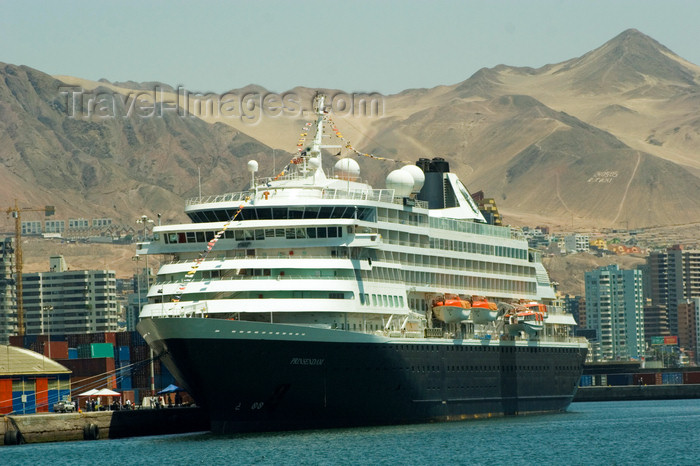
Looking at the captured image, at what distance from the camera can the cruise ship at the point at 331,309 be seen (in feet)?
201

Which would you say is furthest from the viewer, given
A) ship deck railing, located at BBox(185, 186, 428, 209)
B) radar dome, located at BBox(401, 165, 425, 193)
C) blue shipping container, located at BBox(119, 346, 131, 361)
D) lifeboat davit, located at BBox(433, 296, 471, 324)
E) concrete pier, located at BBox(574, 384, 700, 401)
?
concrete pier, located at BBox(574, 384, 700, 401)

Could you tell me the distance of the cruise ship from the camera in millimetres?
61359

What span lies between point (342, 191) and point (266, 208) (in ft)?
→ 15.8

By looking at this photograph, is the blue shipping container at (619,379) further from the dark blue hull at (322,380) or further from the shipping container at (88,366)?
the dark blue hull at (322,380)

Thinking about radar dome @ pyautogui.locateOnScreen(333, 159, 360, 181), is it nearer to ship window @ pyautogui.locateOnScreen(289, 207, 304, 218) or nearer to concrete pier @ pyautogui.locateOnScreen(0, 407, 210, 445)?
ship window @ pyautogui.locateOnScreen(289, 207, 304, 218)

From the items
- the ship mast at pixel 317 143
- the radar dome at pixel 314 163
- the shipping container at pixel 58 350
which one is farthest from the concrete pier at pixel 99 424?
the shipping container at pixel 58 350

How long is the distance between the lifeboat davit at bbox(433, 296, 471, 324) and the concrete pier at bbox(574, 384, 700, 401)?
77.2 metres

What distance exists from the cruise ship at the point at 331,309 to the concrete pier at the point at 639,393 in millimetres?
70424

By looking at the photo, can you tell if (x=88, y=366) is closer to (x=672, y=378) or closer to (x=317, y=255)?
(x=317, y=255)

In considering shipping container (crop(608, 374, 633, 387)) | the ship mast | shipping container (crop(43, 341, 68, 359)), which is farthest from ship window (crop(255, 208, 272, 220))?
shipping container (crop(608, 374, 633, 387))

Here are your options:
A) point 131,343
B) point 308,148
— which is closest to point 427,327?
point 308,148

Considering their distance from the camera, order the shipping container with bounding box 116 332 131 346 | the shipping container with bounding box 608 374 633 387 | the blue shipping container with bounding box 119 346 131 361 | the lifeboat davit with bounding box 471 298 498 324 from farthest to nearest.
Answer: the shipping container with bounding box 608 374 633 387
the shipping container with bounding box 116 332 131 346
the blue shipping container with bounding box 119 346 131 361
the lifeboat davit with bounding box 471 298 498 324

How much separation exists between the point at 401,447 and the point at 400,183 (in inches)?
723

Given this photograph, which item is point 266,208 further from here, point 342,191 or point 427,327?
point 427,327
